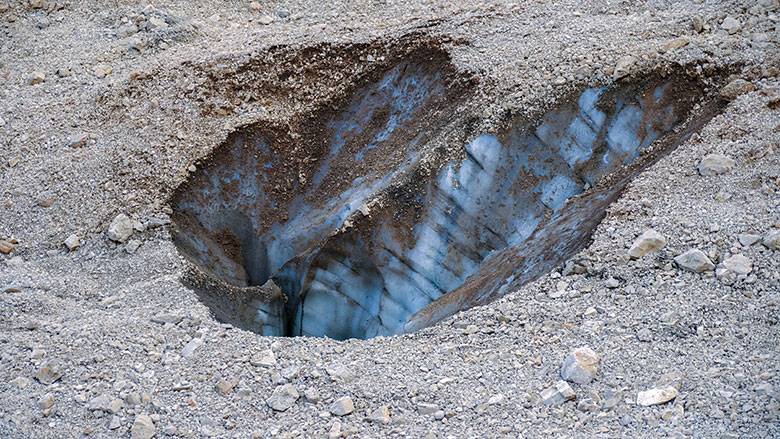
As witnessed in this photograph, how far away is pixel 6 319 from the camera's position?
28.7ft


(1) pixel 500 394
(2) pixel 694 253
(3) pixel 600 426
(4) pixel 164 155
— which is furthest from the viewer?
(4) pixel 164 155

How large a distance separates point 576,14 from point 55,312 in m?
6.32

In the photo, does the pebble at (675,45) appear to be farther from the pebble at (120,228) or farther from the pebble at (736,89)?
the pebble at (120,228)

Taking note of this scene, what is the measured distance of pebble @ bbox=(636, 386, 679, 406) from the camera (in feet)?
22.2

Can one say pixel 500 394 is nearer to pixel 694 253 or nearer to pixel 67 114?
pixel 694 253

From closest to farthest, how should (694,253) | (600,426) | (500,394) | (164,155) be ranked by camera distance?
1. (600,426)
2. (500,394)
3. (694,253)
4. (164,155)

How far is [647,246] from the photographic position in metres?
7.96

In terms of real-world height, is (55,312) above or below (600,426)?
below

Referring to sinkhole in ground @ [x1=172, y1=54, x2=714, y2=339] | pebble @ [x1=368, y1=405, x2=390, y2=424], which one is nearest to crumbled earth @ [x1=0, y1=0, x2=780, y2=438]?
pebble @ [x1=368, y1=405, x2=390, y2=424]

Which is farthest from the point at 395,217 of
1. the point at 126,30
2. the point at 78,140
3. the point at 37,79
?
the point at 37,79

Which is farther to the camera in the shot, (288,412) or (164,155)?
(164,155)

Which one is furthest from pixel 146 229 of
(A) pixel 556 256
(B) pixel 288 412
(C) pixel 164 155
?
(A) pixel 556 256

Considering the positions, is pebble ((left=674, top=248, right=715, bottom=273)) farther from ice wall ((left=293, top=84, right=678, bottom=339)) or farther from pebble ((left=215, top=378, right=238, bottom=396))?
pebble ((left=215, top=378, right=238, bottom=396))

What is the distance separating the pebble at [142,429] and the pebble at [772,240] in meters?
4.95
